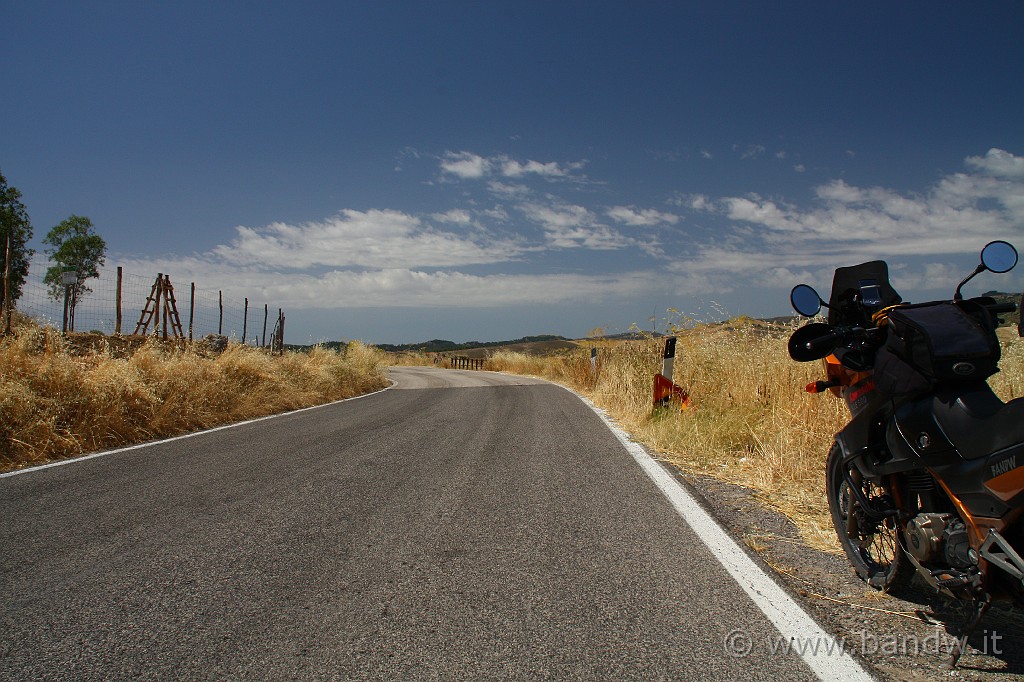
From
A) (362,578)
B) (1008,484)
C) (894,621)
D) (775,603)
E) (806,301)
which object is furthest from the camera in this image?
(806,301)

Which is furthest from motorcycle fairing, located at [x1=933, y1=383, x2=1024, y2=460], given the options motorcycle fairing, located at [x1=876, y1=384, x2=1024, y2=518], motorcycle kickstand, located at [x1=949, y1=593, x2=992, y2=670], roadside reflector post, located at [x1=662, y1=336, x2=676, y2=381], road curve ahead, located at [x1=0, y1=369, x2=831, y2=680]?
roadside reflector post, located at [x1=662, y1=336, x2=676, y2=381]

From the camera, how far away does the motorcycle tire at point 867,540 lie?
287cm

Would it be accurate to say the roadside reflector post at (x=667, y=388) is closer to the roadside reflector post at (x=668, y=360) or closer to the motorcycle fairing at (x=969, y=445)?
the roadside reflector post at (x=668, y=360)

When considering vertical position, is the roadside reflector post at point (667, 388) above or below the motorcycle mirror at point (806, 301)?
below

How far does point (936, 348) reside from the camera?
2.46 m

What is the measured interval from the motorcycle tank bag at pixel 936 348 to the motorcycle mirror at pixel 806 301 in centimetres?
63

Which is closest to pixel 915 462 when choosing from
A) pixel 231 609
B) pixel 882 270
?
pixel 882 270

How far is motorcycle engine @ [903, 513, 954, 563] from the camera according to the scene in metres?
2.43

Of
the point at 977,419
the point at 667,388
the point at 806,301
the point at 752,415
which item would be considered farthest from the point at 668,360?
the point at 977,419

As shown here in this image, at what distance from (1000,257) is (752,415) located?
14.9ft

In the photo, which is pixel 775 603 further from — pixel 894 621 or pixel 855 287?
pixel 855 287

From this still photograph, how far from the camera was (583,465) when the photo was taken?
6.37 metres

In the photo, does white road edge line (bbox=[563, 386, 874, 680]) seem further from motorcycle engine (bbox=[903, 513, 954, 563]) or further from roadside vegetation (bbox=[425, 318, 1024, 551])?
roadside vegetation (bbox=[425, 318, 1024, 551])

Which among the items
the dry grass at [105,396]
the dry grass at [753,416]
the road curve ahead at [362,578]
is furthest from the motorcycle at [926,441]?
the dry grass at [105,396]
